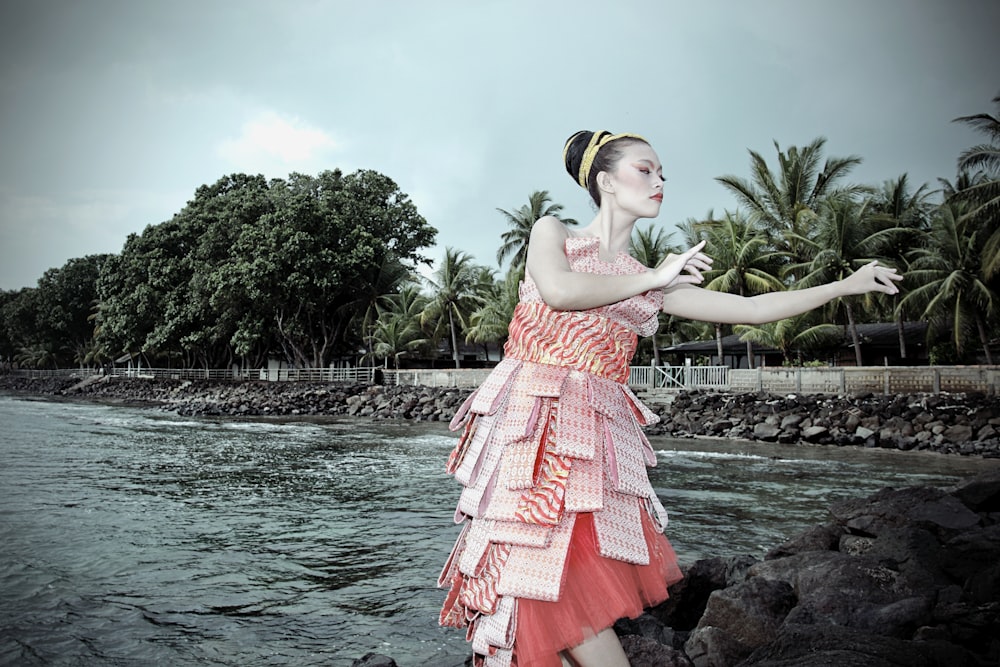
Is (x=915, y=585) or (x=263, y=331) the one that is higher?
(x=263, y=331)

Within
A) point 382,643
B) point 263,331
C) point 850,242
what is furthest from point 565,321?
point 263,331

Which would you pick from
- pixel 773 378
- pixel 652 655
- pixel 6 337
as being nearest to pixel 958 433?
pixel 773 378

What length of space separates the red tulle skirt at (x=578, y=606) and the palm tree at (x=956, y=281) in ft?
84.9

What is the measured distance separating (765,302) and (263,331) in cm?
3987

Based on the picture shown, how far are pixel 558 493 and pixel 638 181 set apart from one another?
0.93m

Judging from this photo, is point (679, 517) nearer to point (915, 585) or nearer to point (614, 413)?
point (915, 585)

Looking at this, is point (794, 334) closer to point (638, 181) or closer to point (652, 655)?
point (652, 655)

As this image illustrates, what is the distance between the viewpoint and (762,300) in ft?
7.45

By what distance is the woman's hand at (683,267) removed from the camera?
1.89m

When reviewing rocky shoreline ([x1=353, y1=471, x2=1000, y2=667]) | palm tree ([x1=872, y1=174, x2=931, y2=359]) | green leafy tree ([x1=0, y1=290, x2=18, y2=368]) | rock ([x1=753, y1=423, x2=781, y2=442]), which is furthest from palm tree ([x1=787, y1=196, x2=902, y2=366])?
green leafy tree ([x1=0, y1=290, x2=18, y2=368])

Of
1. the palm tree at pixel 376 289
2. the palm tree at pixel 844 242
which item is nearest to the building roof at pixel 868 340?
the palm tree at pixel 844 242

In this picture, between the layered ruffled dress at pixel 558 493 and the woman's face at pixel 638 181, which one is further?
the woman's face at pixel 638 181

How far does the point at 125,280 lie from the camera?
47.0 meters

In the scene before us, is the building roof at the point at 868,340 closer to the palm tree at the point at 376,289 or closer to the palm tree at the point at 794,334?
the palm tree at the point at 794,334
